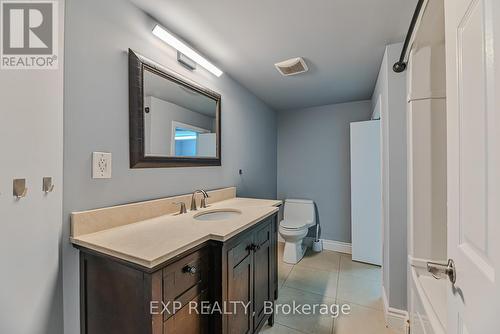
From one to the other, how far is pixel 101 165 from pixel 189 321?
2.89 ft

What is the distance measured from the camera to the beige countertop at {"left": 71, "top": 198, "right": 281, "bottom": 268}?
2.86ft

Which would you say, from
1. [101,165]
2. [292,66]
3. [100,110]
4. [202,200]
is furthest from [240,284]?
[292,66]

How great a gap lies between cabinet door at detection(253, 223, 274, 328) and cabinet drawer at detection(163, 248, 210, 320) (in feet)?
1.44

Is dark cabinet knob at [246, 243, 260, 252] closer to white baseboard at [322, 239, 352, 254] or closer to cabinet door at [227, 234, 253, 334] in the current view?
cabinet door at [227, 234, 253, 334]

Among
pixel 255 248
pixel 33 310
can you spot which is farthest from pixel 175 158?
pixel 33 310

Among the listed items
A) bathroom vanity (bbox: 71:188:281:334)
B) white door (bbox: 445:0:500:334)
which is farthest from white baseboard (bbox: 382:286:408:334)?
white door (bbox: 445:0:500:334)

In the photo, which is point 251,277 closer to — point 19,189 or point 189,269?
point 189,269

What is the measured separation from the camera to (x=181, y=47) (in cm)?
156

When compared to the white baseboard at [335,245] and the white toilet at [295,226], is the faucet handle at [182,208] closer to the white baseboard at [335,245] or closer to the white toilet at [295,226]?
the white toilet at [295,226]

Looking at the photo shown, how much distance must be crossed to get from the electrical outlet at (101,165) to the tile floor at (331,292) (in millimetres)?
1528

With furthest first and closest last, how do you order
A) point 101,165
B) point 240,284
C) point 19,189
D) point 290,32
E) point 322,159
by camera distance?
1. point 322,159
2. point 290,32
3. point 240,284
4. point 101,165
5. point 19,189

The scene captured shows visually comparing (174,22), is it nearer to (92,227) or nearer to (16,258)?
(92,227)

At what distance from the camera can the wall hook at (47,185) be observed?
0.93 meters

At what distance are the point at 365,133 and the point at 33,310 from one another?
3.07 m
